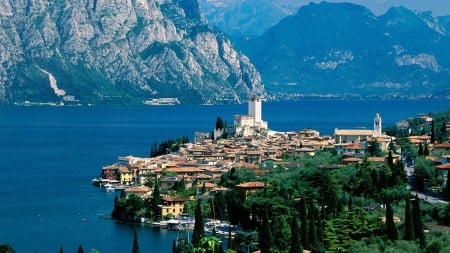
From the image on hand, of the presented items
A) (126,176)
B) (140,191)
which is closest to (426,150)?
(140,191)

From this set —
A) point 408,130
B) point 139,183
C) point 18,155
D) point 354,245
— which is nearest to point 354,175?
point 354,245

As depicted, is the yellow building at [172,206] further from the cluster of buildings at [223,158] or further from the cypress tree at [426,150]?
the cypress tree at [426,150]

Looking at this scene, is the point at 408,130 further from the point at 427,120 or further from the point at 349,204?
the point at 349,204

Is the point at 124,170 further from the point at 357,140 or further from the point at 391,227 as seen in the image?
the point at 391,227

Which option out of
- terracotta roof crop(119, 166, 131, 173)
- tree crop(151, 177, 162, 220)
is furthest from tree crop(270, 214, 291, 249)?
terracotta roof crop(119, 166, 131, 173)

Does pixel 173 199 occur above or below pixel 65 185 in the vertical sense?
below

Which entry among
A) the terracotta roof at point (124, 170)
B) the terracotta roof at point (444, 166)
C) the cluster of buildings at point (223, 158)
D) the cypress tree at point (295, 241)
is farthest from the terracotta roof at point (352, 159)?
the cypress tree at point (295, 241)

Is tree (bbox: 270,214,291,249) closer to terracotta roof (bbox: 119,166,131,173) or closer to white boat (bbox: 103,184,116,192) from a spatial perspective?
white boat (bbox: 103,184,116,192)

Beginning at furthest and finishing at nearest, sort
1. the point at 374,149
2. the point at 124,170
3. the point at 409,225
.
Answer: the point at 124,170, the point at 374,149, the point at 409,225
